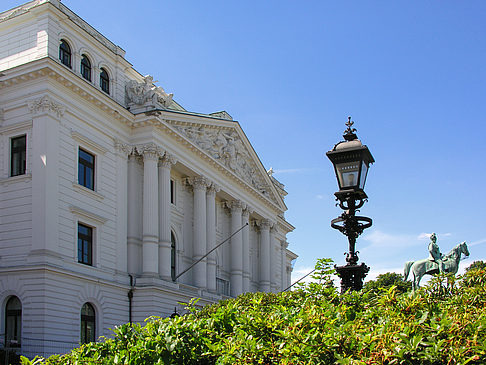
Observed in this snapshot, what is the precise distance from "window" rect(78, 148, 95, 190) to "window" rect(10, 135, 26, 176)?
9.74ft

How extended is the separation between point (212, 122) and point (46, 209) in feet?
56.0

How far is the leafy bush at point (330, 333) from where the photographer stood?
5836mm

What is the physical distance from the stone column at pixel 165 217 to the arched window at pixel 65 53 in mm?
8185

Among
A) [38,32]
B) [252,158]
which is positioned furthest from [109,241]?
[252,158]

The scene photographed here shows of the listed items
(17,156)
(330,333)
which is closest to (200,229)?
(17,156)

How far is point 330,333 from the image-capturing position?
6371 millimetres

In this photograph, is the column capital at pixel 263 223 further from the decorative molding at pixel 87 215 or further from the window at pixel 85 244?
the window at pixel 85 244

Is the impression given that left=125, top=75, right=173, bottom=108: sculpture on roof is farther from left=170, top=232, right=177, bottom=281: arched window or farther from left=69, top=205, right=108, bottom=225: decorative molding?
left=170, top=232, right=177, bottom=281: arched window

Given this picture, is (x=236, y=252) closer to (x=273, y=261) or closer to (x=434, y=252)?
(x=273, y=261)

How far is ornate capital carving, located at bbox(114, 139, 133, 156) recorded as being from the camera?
3700cm

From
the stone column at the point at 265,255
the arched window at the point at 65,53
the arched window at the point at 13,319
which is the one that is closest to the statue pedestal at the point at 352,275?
the arched window at the point at 13,319

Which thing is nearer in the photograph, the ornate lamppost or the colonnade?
the ornate lamppost

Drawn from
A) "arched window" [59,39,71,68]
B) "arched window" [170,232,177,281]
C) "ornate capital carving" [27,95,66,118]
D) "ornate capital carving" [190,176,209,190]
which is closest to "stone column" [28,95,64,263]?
"ornate capital carving" [27,95,66,118]

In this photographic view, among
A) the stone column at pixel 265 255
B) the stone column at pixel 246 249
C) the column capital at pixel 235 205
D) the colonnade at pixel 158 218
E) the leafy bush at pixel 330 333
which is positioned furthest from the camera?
the stone column at pixel 265 255
